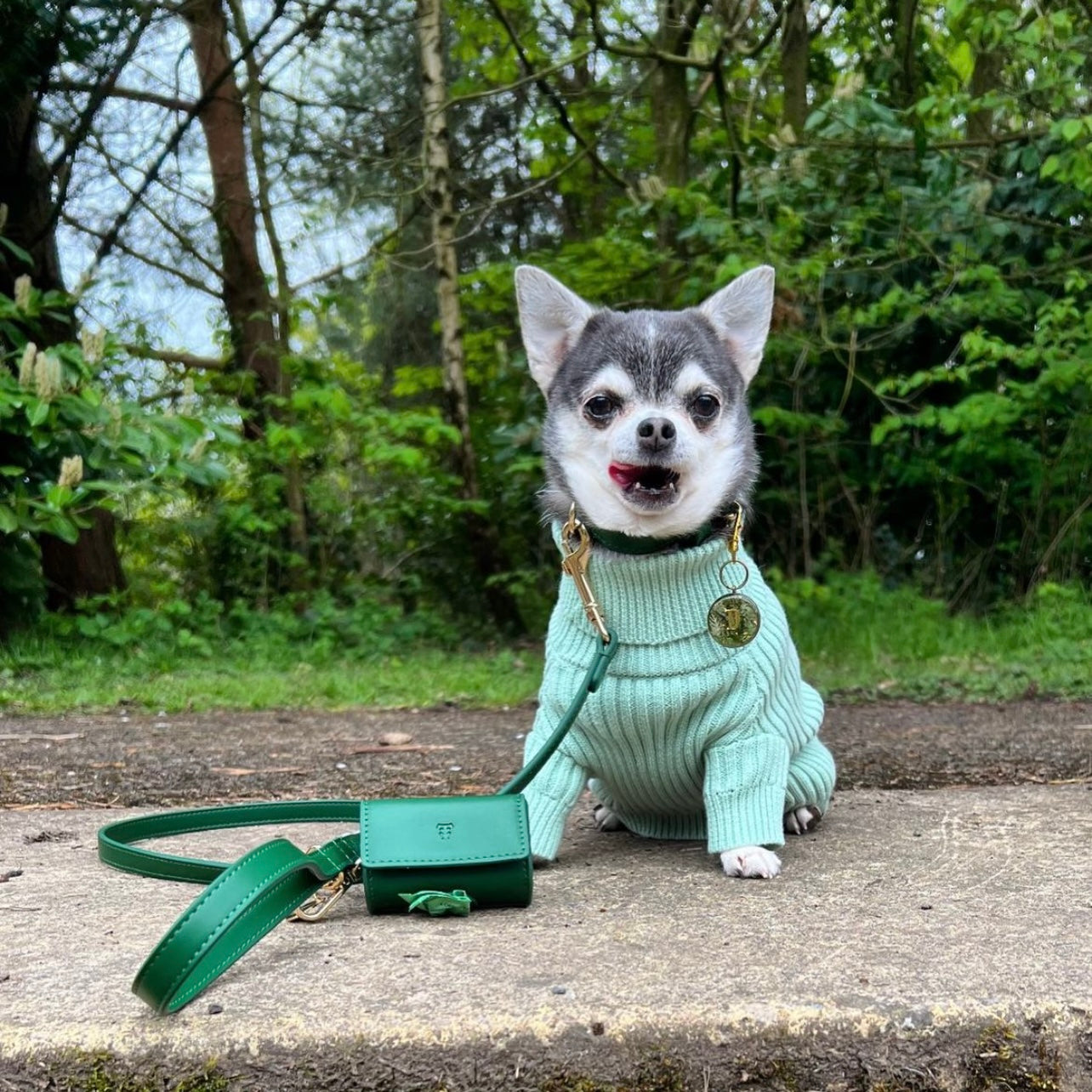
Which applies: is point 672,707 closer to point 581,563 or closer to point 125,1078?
point 581,563

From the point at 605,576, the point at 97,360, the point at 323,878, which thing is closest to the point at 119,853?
the point at 323,878

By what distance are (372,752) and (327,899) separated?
172 centimetres

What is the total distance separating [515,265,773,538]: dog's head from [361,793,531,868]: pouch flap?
65 cm

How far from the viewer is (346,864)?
6.09ft

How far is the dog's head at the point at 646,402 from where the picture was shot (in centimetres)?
216

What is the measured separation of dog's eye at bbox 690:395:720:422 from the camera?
89.4 inches

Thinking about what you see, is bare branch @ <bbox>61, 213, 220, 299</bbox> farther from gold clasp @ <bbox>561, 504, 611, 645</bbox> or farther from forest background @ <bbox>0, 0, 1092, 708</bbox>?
gold clasp @ <bbox>561, 504, 611, 645</bbox>

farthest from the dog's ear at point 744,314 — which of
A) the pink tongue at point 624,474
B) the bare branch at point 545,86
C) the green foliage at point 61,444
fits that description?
A: the bare branch at point 545,86

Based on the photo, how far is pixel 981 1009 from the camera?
57.8 inches

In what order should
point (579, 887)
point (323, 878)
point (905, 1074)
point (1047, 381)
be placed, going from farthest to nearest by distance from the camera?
point (1047, 381)
point (579, 887)
point (323, 878)
point (905, 1074)

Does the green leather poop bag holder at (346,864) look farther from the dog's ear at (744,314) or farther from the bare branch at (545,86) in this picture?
the bare branch at (545,86)

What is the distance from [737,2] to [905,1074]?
239 inches

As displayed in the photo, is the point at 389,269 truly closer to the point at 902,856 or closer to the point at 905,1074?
the point at 902,856

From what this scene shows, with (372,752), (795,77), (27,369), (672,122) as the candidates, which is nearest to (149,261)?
→ (27,369)
